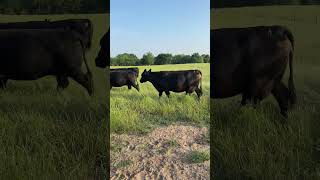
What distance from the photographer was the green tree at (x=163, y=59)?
369 centimetres

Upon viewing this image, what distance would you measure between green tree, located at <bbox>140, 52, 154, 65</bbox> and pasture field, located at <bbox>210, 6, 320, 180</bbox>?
0.60 metres

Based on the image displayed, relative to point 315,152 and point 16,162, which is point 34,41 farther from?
point 315,152

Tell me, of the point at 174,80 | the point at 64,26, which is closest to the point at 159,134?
the point at 174,80

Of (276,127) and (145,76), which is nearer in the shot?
(276,127)

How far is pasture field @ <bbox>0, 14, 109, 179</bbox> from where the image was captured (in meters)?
3.63

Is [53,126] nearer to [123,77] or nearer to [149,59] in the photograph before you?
[123,77]

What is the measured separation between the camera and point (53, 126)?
147 inches

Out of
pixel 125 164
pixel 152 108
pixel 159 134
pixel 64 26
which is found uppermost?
pixel 64 26

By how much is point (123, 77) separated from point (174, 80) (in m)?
0.44

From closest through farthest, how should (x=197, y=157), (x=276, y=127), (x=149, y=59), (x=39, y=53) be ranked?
(x=276, y=127) < (x=197, y=157) < (x=149, y=59) < (x=39, y=53)

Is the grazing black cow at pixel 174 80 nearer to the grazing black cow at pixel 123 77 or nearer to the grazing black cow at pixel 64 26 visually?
the grazing black cow at pixel 123 77

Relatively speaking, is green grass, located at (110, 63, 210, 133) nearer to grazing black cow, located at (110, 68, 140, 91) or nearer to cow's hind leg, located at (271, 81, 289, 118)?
grazing black cow, located at (110, 68, 140, 91)

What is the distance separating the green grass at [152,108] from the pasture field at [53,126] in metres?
0.12

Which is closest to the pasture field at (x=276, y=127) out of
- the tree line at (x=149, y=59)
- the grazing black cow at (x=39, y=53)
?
the tree line at (x=149, y=59)
